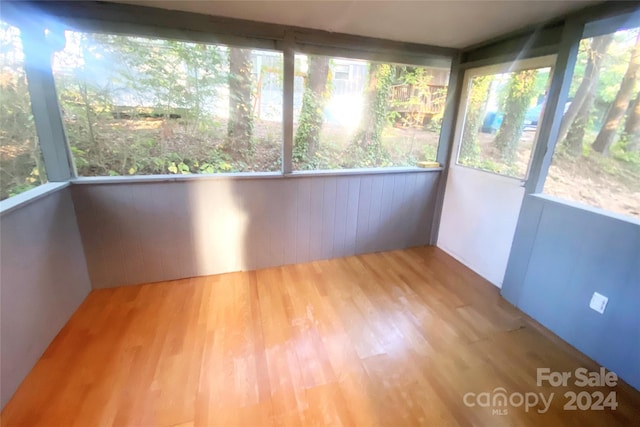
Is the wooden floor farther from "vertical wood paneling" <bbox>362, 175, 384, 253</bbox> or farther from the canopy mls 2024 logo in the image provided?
"vertical wood paneling" <bbox>362, 175, 384, 253</bbox>

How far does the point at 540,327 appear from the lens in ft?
6.61

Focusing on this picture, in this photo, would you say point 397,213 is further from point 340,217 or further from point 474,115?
point 474,115

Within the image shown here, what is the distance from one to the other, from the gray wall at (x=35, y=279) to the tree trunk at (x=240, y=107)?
49.1 inches

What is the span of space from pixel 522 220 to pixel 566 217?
0.31 m

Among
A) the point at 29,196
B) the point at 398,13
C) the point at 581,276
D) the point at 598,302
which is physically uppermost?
the point at 398,13

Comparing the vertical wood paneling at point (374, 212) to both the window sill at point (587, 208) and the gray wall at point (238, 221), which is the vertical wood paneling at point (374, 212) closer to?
the gray wall at point (238, 221)

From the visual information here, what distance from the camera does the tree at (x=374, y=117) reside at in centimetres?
287

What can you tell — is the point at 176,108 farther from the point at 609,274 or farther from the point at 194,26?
the point at 609,274

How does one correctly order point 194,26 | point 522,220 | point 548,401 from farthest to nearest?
point 522,220
point 194,26
point 548,401

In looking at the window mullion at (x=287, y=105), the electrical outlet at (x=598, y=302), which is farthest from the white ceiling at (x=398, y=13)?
the electrical outlet at (x=598, y=302)

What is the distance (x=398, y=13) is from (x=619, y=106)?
56.9 inches

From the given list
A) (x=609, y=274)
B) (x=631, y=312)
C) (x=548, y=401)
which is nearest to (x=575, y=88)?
(x=609, y=274)

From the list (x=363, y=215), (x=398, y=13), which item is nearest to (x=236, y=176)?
(x=363, y=215)

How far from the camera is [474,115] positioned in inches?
106
